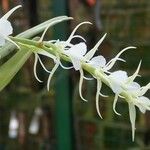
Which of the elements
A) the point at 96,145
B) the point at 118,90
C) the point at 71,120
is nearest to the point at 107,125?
the point at 96,145

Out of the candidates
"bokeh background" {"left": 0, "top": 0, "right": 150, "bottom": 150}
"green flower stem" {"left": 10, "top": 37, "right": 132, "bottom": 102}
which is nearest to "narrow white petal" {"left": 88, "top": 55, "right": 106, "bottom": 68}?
"green flower stem" {"left": 10, "top": 37, "right": 132, "bottom": 102}

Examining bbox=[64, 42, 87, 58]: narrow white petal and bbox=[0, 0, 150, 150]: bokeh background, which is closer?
bbox=[64, 42, 87, 58]: narrow white petal

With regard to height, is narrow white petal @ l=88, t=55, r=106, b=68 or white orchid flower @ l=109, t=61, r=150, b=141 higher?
narrow white petal @ l=88, t=55, r=106, b=68

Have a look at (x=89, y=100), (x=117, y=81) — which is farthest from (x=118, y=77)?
(x=89, y=100)

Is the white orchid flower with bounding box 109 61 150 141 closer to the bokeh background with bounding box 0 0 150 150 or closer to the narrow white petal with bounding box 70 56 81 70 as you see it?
the narrow white petal with bounding box 70 56 81 70

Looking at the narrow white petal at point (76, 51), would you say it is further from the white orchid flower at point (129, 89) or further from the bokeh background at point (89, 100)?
the bokeh background at point (89, 100)

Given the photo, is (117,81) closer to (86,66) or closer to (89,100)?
(86,66)

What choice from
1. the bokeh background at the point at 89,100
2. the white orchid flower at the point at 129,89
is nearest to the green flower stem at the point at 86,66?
the white orchid flower at the point at 129,89

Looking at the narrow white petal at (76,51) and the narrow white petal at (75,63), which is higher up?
the narrow white petal at (76,51)

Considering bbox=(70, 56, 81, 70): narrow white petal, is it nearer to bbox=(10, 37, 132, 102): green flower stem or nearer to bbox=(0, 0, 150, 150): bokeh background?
bbox=(10, 37, 132, 102): green flower stem
